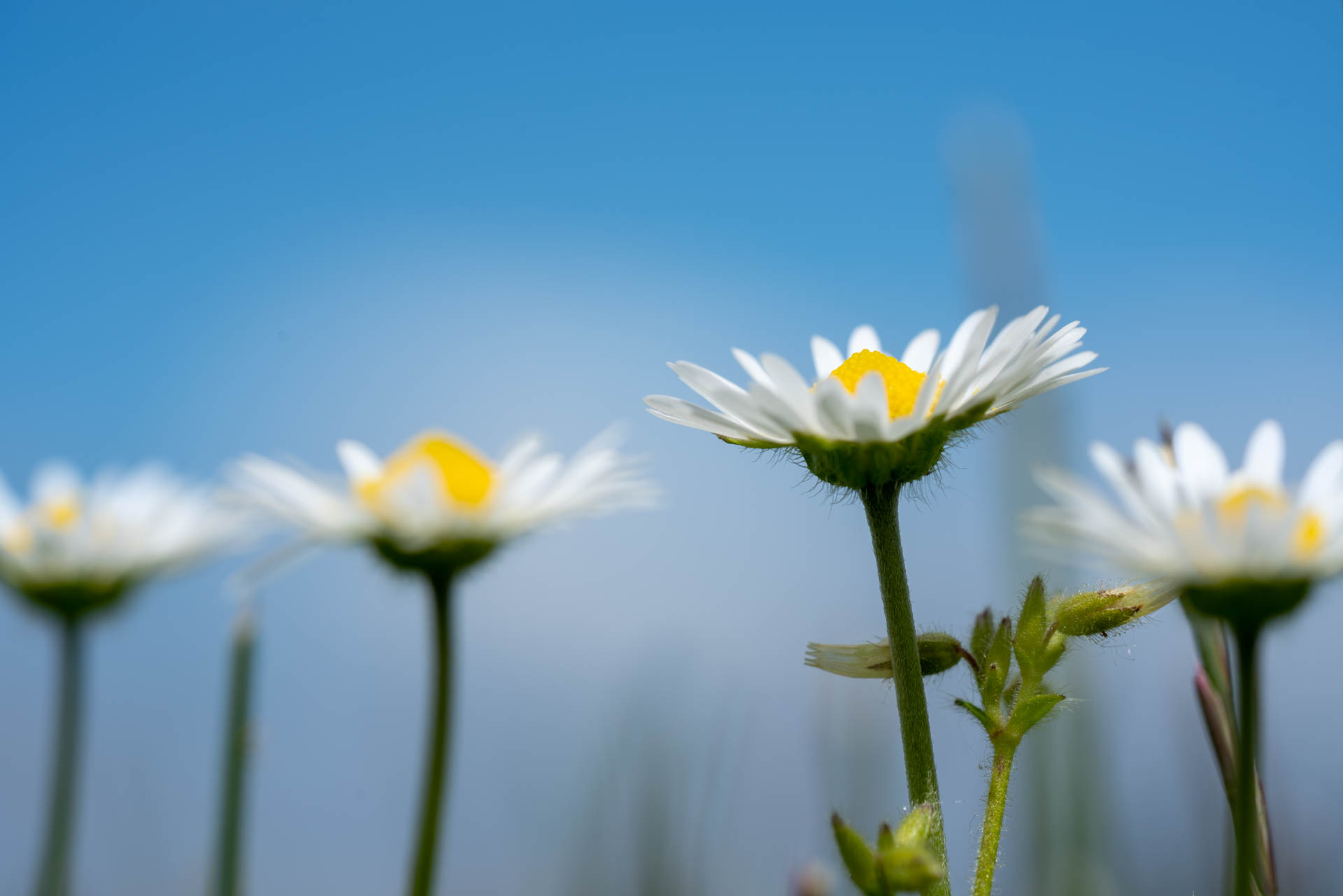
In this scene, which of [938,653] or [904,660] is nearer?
[904,660]

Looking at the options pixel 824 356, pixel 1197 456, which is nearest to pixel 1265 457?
pixel 1197 456

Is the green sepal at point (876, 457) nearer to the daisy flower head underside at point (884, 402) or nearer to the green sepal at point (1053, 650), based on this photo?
the daisy flower head underside at point (884, 402)

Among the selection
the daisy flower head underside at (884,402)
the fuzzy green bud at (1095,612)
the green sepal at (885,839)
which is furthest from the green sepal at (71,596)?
the fuzzy green bud at (1095,612)

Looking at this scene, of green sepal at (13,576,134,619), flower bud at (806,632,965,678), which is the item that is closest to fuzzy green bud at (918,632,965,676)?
flower bud at (806,632,965,678)

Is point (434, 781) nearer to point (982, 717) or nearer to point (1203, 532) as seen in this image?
point (1203, 532)

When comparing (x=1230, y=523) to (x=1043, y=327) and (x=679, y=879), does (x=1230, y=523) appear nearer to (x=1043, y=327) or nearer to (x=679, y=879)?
(x=1043, y=327)

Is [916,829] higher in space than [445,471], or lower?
lower
